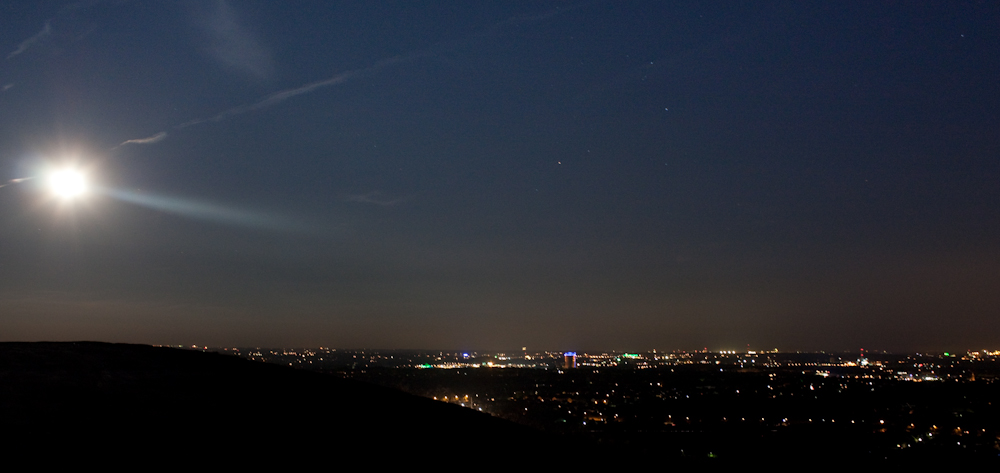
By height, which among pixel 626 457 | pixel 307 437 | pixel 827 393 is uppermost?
pixel 307 437

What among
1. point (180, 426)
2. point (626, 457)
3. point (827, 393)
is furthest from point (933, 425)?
point (180, 426)

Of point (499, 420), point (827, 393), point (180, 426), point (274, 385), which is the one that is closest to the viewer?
point (180, 426)

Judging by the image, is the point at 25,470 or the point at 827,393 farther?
the point at 827,393

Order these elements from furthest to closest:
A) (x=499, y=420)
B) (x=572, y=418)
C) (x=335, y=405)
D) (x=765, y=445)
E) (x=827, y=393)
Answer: (x=827, y=393) < (x=572, y=418) < (x=765, y=445) < (x=499, y=420) < (x=335, y=405)

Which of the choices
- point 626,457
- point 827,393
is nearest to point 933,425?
point 827,393

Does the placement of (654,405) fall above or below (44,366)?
below

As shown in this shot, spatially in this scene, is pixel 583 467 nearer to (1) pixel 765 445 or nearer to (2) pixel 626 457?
(2) pixel 626 457
